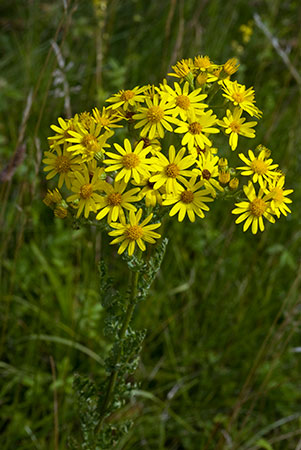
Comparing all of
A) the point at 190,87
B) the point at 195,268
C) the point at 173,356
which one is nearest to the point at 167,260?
the point at 195,268

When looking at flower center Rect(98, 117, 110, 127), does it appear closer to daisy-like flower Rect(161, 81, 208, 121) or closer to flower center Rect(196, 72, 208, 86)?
daisy-like flower Rect(161, 81, 208, 121)

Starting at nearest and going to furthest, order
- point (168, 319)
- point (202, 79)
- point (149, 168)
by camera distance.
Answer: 1. point (149, 168)
2. point (202, 79)
3. point (168, 319)

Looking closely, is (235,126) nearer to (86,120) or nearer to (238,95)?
(238,95)

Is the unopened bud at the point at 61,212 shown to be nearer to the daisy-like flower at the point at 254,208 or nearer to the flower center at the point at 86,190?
the flower center at the point at 86,190

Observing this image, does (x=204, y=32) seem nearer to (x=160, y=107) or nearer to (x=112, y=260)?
(x=112, y=260)

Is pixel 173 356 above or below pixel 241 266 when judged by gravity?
below

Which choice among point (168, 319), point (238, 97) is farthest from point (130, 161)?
point (168, 319)
